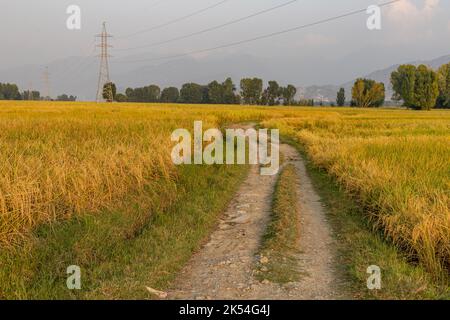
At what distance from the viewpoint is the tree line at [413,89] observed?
82.9m

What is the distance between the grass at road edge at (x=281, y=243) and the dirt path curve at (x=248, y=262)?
0.38 feet

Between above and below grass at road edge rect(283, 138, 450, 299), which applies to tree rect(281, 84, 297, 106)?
above

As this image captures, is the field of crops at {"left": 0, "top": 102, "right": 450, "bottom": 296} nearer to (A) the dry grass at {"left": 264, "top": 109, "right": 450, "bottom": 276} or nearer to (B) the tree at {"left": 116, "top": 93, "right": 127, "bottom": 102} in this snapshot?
(A) the dry grass at {"left": 264, "top": 109, "right": 450, "bottom": 276}

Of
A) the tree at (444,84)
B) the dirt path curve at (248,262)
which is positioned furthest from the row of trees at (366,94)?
the dirt path curve at (248,262)

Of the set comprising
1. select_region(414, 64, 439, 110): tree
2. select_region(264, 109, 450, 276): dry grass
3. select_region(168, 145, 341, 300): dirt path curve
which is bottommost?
select_region(168, 145, 341, 300): dirt path curve

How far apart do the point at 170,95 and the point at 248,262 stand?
12599cm

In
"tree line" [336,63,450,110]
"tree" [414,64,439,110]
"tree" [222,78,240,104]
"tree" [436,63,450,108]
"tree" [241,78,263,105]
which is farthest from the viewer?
"tree" [241,78,263,105]

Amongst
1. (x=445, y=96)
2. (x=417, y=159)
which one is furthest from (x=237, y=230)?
(x=445, y=96)

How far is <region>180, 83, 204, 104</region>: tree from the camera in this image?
12062 cm

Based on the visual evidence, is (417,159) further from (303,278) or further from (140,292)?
(140,292)

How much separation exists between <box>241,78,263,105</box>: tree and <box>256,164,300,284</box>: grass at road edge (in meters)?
108

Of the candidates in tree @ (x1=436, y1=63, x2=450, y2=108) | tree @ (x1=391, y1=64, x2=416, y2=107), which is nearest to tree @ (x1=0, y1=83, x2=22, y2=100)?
tree @ (x1=391, y1=64, x2=416, y2=107)

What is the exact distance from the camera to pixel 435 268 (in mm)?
5266

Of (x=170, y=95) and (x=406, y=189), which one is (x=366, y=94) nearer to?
(x=170, y=95)
